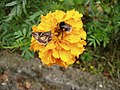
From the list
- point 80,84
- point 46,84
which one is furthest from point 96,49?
point 46,84

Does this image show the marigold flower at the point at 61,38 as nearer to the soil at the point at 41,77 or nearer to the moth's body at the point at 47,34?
the moth's body at the point at 47,34

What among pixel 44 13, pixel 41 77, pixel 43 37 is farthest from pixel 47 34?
pixel 41 77

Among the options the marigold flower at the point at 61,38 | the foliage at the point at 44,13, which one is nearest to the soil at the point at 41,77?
the foliage at the point at 44,13

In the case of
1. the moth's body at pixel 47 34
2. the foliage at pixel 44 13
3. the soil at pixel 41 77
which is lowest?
the soil at pixel 41 77

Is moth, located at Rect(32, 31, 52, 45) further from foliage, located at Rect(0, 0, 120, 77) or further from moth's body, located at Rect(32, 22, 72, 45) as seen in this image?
foliage, located at Rect(0, 0, 120, 77)

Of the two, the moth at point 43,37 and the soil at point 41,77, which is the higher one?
the moth at point 43,37

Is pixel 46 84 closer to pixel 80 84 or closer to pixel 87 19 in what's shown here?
pixel 80 84

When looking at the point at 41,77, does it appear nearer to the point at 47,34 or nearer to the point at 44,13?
the point at 44,13
